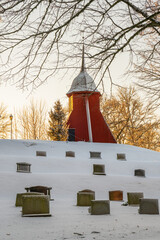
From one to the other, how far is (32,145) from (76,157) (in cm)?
290

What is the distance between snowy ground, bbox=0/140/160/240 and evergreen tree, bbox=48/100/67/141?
6.55 meters

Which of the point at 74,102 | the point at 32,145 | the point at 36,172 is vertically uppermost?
the point at 74,102

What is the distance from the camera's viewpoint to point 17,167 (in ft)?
49.7

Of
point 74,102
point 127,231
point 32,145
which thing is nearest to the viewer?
point 127,231

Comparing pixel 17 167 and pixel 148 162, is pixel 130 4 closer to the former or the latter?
pixel 17 167

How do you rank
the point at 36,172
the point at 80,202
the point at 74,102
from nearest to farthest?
1. the point at 80,202
2. the point at 36,172
3. the point at 74,102

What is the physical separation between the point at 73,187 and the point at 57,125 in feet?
46.1

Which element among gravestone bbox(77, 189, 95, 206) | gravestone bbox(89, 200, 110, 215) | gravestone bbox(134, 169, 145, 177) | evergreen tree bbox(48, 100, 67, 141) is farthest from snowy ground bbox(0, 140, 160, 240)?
evergreen tree bbox(48, 100, 67, 141)

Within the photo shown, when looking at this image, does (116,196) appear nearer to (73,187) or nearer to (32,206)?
(73,187)

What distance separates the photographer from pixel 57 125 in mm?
28375

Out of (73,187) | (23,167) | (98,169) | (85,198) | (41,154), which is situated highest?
(41,154)

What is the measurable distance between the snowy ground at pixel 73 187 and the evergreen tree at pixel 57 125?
21.5 feet

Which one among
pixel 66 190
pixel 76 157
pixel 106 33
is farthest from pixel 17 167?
pixel 106 33

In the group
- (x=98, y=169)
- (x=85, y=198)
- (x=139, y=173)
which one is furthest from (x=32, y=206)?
(x=139, y=173)
